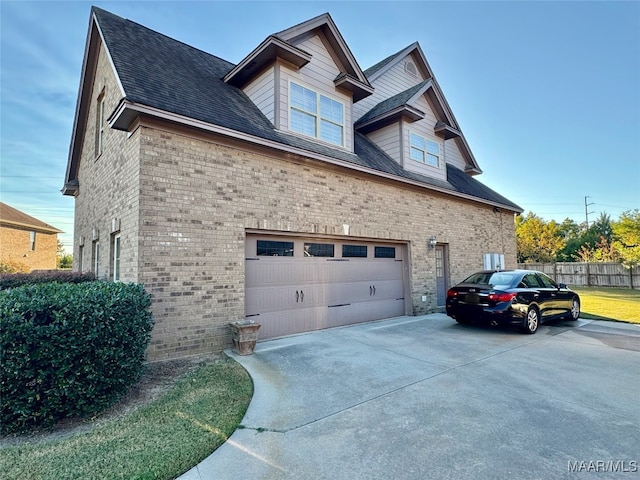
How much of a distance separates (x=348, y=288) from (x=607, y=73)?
43.7 ft

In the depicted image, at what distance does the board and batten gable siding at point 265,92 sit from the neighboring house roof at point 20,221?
2687 centimetres

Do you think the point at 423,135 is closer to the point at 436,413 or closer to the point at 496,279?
the point at 496,279

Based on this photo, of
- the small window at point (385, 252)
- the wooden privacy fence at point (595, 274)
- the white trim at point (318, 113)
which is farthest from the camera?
the wooden privacy fence at point (595, 274)

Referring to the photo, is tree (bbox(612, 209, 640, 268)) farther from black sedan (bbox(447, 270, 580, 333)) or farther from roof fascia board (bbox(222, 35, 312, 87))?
roof fascia board (bbox(222, 35, 312, 87))

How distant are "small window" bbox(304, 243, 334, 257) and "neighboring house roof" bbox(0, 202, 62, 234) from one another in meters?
28.4

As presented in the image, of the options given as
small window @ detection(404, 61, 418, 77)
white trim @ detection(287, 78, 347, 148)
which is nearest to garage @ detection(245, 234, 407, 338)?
white trim @ detection(287, 78, 347, 148)

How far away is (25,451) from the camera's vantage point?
304 cm

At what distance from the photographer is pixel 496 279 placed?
332 inches

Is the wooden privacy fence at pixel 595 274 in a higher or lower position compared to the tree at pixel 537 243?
lower

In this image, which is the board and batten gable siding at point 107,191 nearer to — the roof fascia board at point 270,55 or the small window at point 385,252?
the roof fascia board at point 270,55

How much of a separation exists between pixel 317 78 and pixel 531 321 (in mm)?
8537

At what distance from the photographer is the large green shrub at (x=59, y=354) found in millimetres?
3301

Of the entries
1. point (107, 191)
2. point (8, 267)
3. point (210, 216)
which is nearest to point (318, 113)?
point (210, 216)

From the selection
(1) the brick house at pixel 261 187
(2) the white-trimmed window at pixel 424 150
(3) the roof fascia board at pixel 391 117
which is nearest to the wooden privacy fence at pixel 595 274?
(1) the brick house at pixel 261 187
